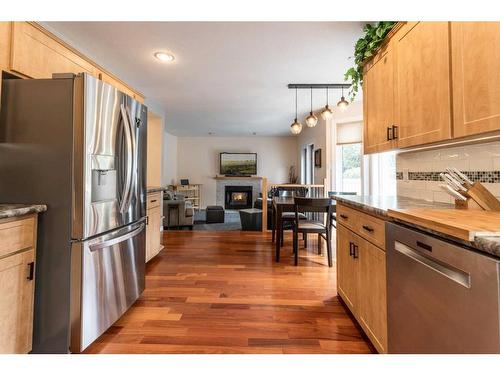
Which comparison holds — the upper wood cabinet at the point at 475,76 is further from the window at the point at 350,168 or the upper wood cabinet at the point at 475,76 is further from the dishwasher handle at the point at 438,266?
the window at the point at 350,168

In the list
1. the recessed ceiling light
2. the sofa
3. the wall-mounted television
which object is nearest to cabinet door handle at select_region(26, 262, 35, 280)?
the recessed ceiling light

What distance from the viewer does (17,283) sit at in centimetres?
121

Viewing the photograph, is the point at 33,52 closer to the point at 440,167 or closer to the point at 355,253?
the point at 355,253

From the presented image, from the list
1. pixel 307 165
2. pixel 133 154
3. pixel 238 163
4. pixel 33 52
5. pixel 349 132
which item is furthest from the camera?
pixel 238 163

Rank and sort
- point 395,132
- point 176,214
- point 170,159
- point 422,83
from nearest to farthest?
point 422,83 → point 395,132 → point 176,214 → point 170,159

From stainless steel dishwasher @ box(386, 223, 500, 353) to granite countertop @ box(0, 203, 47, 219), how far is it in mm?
1846

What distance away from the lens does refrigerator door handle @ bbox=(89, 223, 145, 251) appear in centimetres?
143

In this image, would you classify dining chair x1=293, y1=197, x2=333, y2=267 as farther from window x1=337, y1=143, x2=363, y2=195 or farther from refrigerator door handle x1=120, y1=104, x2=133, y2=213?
refrigerator door handle x1=120, y1=104, x2=133, y2=213

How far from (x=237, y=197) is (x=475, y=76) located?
7619 millimetres

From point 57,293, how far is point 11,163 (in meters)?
0.80

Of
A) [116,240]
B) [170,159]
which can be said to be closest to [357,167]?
[116,240]
